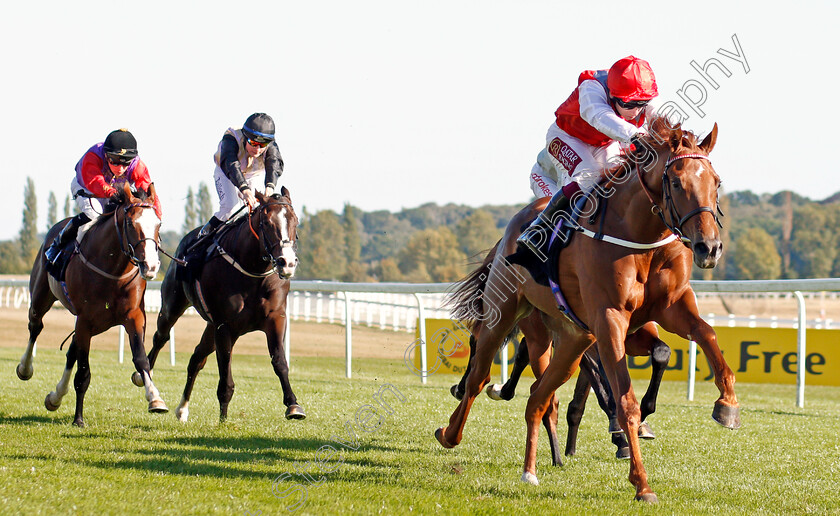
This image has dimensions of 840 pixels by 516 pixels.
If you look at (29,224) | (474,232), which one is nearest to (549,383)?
(29,224)

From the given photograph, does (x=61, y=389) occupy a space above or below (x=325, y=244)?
above

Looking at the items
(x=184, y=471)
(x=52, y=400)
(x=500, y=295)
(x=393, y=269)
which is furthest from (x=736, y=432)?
(x=393, y=269)

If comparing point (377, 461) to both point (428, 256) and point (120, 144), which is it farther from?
point (428, 256)

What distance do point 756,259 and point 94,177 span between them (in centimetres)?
7749

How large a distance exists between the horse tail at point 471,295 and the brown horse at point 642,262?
1016 millimetres

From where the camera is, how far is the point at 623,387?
164 inches

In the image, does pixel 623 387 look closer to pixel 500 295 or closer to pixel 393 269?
pixel 500 295

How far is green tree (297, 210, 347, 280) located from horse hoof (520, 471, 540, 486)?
5703cm

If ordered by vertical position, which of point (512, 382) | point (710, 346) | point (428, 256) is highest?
point (710, 346)

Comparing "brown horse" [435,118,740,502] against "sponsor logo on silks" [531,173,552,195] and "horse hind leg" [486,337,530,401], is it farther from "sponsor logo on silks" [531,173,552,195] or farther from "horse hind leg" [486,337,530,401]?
"sponsor logo on silks" [531,173,552,195]

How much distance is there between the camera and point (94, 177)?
23.7ft

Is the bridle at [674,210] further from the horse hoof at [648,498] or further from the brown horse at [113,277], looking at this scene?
the brown horse at [113,277]

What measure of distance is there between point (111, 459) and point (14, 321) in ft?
78.3

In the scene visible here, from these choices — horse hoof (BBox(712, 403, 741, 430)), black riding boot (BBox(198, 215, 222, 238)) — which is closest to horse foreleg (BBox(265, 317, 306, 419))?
black riding boot (BBox(198, 215, 222, 238))
